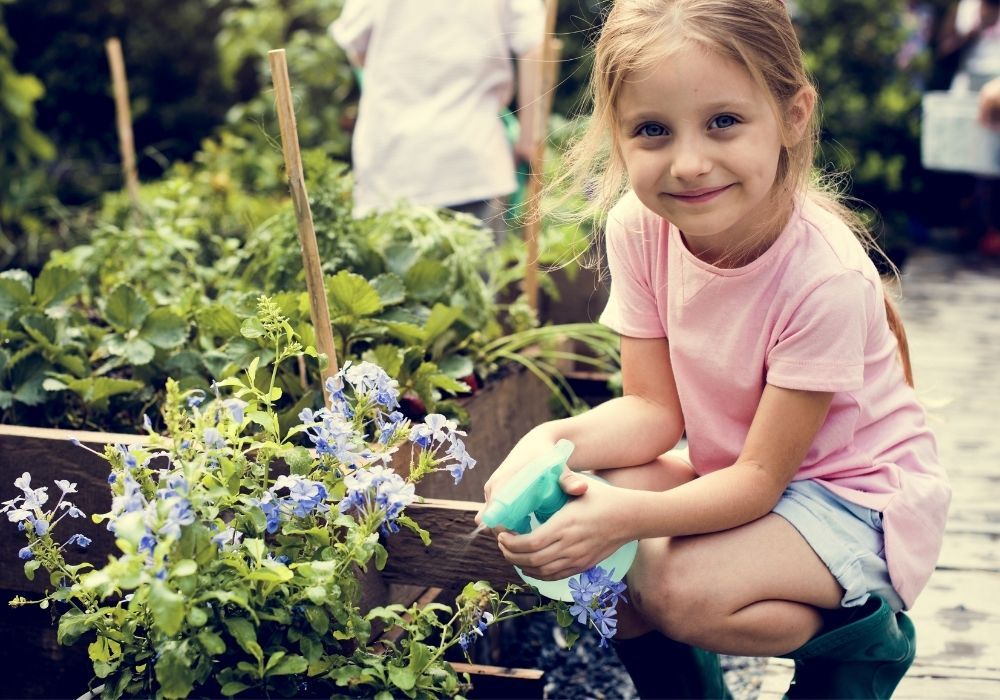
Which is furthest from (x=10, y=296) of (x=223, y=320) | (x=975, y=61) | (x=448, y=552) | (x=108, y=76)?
(x=975, y=61)

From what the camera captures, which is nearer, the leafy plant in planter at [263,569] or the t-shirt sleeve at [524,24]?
the leafy plant in planter at [263,569]

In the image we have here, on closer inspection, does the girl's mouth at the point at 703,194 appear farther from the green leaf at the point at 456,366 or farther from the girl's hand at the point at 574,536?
the green leaf at the point at 456,366

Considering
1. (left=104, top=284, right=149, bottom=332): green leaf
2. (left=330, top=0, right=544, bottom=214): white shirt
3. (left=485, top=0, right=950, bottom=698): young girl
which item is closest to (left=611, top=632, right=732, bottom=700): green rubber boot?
(left=485, top=0, right=950, bottom=698): young girl

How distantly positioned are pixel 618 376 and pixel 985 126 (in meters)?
2.61

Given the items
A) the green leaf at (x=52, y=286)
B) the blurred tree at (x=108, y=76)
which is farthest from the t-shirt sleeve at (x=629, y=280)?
the blurred tree at (x=108, y=76)

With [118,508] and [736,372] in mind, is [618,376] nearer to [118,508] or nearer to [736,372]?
[736,372]

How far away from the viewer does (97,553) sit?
1.73m

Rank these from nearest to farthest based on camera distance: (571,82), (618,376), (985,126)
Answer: (618,376)
(985,126)
(571,82)

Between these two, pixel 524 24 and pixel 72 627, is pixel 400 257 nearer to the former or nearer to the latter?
pixel 72 627

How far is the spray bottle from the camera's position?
4.29 ft

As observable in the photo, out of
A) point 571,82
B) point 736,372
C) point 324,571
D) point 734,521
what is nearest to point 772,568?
point 734,521

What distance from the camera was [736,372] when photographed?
1.55 meters

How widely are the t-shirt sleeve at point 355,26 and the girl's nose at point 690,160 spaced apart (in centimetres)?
194

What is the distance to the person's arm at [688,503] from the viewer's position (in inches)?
52.4
